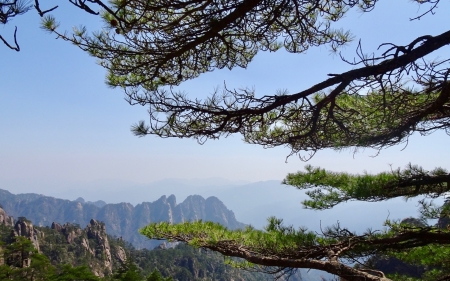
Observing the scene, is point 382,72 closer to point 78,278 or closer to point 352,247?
point 352,247

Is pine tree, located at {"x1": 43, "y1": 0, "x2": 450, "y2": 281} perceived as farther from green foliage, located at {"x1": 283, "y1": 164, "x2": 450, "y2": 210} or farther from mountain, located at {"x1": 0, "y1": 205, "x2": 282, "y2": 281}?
mountain, located at {"x1": 0, "y1": 205, "x2": 282, "y2": 281}

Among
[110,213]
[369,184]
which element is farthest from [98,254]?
[110,213]

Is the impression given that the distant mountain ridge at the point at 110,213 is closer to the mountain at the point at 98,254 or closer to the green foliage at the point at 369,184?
the mountain at the point at 98,254

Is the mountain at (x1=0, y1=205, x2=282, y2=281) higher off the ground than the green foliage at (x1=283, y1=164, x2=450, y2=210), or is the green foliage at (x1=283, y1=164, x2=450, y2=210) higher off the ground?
the green foliage at (x1=283, y1=164, x2=450, y2=210)

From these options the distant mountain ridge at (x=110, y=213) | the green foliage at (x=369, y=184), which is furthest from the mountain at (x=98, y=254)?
the distant mountain ridge at (x=110, y=213)

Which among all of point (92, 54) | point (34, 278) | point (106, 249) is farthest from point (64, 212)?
point (92, 54)

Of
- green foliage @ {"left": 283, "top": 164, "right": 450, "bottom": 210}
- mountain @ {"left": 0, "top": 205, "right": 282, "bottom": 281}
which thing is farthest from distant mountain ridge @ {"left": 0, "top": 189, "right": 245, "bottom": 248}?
green foliage @ {"left": 283, "top": 164, "right": 450, "bottom": 210}

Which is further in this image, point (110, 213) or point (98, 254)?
point (110, 213)

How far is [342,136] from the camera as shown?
276 centimetres

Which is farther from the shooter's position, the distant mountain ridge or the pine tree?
the distant mountain ridge

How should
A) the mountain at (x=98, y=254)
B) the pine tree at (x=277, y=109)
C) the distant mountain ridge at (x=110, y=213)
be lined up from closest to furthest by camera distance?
the pine tree at (x=277, y=109) → the mountain at (x=98, y=254) → the distant mountain ridge at (x=110, y=213)

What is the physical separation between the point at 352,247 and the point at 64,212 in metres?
180

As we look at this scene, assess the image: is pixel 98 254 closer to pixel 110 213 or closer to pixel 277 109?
pixel 277 109

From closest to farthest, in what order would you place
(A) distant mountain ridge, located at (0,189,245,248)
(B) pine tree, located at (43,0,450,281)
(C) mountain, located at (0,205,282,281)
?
(B) pine tree, located at (43,0,450,281), (C) mountain, located at (0,205,282,281), (A) distant mountain ridge, located at (0,189,245,248)
